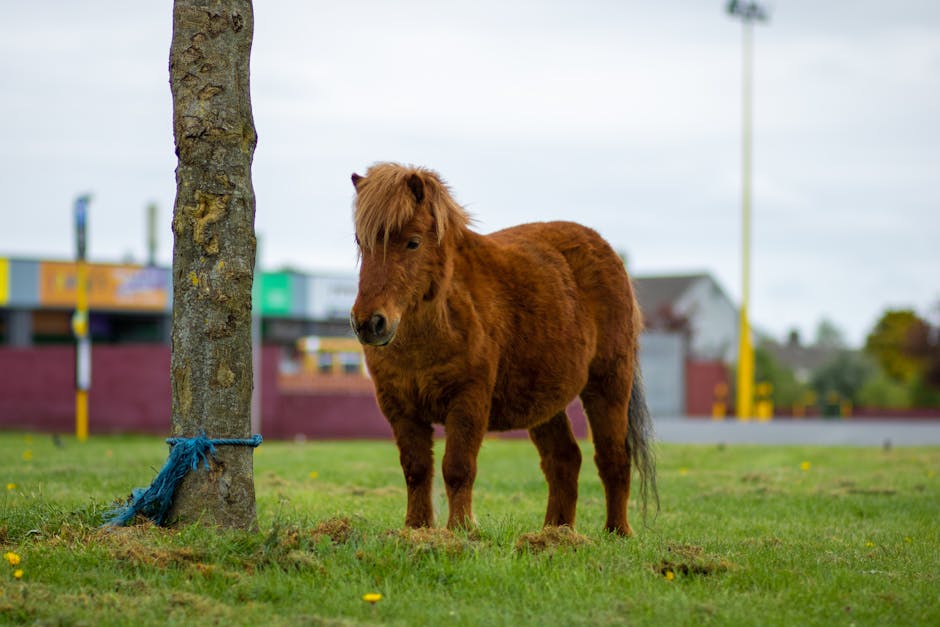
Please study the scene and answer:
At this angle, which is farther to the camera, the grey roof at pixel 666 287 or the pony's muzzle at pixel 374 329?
the grey roof at pixel 666 287

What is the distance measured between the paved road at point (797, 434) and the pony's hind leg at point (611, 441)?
13.3 metres

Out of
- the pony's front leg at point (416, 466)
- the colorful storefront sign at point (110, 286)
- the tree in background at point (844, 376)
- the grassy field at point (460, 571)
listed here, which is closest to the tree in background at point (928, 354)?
the tree in background at point (844, 376)

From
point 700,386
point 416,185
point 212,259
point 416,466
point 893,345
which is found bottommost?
point 700,386

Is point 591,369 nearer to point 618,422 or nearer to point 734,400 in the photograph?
point 618,422

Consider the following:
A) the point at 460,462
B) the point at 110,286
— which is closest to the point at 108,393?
the point at 110,286

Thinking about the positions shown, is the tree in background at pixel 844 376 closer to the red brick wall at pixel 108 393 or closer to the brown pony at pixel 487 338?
the red brick wall at pixel 108 393

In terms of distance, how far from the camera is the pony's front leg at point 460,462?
582 centimetres

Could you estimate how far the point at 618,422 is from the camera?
23.2 feet

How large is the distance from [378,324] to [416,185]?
2.99ft

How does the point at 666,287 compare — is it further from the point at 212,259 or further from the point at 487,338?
the point at 212,259

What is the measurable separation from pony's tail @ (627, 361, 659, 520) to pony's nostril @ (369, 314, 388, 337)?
8.43 feet

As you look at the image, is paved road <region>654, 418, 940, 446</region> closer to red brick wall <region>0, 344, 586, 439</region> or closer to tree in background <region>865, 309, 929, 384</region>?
red brick wall <region>0, 344, 586, 439</region>

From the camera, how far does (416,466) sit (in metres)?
6.00

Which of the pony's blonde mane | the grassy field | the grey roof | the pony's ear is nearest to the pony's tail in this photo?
the grassy field
